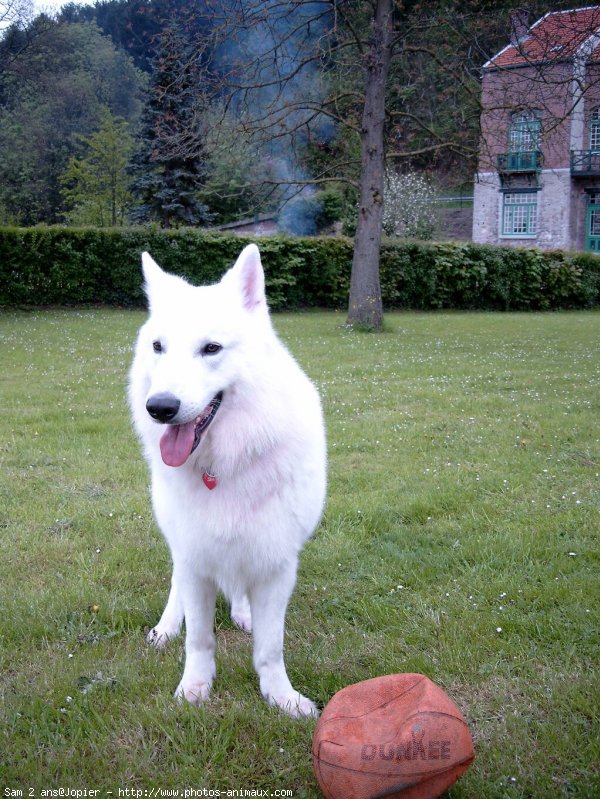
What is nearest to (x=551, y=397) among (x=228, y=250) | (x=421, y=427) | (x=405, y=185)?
(x=421, y=427)

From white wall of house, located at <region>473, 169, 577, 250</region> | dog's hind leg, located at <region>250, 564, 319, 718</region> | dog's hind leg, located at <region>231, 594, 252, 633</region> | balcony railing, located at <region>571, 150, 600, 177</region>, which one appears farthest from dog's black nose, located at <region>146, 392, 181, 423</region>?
balcony railing, located at <region>571, 150, 600, 177</region>

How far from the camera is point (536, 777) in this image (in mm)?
2254

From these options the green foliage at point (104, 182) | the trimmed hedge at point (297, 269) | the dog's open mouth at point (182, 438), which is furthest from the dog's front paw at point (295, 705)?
the green foliage at point (104, 182)

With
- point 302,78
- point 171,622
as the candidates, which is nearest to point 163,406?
point 171,622

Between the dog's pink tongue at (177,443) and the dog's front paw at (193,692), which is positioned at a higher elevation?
the dog's pink tongue at (177,443)

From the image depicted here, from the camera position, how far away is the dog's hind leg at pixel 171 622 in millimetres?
3189

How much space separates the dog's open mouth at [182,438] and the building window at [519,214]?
42.8 metres

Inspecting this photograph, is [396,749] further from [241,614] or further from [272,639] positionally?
[241,614]

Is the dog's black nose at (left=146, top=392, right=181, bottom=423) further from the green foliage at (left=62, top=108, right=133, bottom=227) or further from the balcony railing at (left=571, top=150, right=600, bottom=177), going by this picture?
the balcony railing at (left=571, top=150, right=600, bottom=177)

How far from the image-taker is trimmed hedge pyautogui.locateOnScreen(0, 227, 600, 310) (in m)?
19.6

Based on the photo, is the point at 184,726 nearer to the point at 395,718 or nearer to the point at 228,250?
the point at 395,718

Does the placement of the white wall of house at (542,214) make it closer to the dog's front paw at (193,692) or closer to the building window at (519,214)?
the building window at (519,214)

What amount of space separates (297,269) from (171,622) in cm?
1950

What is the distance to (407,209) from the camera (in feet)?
114
